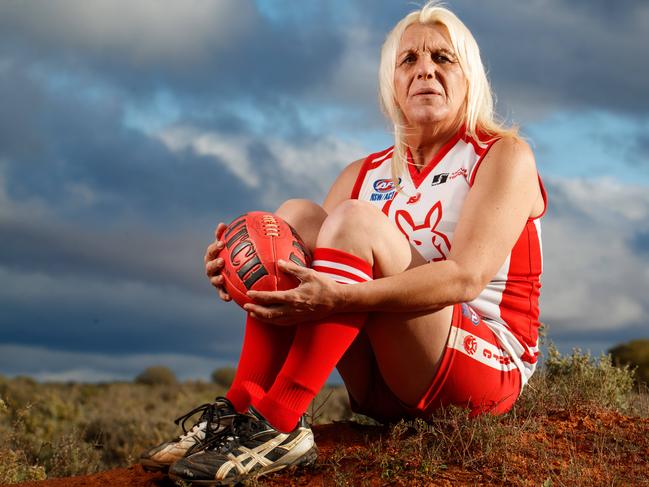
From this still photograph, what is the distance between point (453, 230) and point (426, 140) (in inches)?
29.2

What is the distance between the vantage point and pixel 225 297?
3980mm

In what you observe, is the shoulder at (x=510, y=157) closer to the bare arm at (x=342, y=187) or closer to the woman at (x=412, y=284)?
the woman at (x=412, y=284)

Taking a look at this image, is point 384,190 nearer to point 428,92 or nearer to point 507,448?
point 428,92

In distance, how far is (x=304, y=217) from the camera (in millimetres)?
4180

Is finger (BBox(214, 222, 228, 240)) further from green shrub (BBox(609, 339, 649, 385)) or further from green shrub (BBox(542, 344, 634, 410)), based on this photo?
green shrub (BBox(609, 339, 649, 385))

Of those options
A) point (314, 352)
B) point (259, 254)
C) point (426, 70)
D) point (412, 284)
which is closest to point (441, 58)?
point (426, 70)

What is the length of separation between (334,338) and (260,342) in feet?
1.39

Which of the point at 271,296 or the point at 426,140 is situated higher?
the point at 426,140

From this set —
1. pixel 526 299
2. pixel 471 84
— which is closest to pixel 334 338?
pixel 526 299

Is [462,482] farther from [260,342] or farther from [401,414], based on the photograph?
[260,342]

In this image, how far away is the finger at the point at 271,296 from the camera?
11.6 feet

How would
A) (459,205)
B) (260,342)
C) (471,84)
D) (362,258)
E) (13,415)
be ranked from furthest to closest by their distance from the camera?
(13,415), (471,84), (459,205), (260,342), (362,258)

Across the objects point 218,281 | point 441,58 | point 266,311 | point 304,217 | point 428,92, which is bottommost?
point 266,311

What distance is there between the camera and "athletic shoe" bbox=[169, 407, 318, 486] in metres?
3.64
